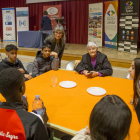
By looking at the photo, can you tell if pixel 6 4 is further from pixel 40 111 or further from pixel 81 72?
pixel 40 111

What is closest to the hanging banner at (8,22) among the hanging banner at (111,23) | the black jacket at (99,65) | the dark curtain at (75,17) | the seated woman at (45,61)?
the dark curtain at (75,17)

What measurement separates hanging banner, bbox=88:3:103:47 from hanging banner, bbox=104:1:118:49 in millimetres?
272

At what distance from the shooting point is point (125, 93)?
166 cm

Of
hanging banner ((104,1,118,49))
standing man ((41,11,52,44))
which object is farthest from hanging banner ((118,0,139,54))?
standing man ((41,11,52,44))

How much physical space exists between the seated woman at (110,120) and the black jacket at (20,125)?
0.31m

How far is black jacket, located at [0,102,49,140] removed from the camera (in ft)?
2.72

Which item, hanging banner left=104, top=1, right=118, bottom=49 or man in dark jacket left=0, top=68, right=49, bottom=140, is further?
hanging banner left=104, top=1, right=118, bottom=49

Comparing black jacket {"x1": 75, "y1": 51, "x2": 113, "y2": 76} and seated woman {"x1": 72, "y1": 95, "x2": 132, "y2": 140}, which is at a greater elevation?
black jacket {"x1": 75, "y1": 51, "x2": 113, "y2": 76}

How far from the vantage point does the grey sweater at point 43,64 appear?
2.52 meters

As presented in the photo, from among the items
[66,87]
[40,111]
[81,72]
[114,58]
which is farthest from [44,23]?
[40,111]

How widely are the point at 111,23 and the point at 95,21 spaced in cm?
84

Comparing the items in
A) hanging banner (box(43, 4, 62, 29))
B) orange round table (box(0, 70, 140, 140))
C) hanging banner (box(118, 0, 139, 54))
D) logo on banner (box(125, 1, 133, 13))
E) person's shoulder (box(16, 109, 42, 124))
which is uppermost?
hanging banner (box(43, 4, 62, 29))

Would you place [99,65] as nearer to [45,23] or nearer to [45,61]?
[45,61]

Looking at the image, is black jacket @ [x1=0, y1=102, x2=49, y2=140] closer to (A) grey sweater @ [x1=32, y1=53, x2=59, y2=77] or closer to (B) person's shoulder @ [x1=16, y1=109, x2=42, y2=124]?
(B) person's shoulder @ [x1=16, y1=109, x2=42, y2=124]
